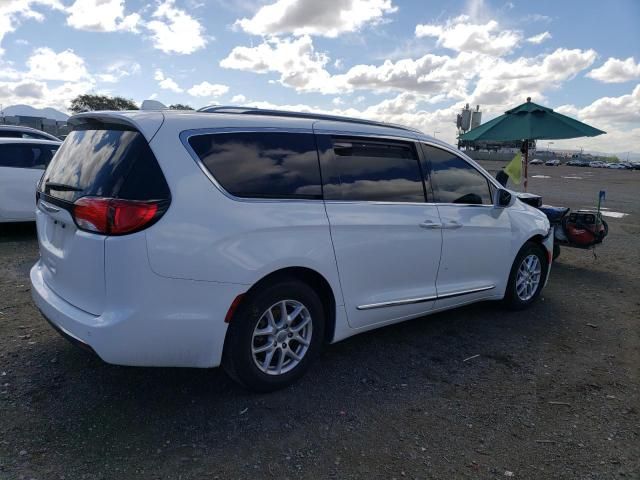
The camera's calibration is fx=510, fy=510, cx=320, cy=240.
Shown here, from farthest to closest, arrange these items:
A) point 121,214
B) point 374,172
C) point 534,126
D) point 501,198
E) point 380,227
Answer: point 534,126, point 501,198, point 374,172, point 380,227, point 121,214

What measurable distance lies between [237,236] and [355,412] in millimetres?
1339

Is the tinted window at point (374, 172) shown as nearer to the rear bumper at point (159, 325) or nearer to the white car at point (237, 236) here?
the white car at point (237, 236)

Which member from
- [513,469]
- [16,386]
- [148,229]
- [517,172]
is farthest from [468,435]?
[517,172]

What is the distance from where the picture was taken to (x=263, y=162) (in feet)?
10.8

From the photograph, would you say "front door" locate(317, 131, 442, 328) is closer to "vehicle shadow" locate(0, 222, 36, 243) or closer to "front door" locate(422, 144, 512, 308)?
"front door" locate(422, 144, 512, 308)

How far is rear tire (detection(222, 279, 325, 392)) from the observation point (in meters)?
3.13

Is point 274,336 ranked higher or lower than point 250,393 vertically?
higher

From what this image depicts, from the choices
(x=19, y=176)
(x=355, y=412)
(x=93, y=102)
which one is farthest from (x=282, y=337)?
(x=93, y=102)

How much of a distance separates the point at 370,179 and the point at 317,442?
1915 mm

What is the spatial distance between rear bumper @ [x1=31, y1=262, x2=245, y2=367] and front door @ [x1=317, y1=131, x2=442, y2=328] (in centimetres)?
97

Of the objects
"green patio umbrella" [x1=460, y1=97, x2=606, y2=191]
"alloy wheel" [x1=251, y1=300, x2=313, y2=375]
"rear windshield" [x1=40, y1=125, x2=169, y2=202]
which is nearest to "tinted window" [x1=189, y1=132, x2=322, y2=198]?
"rear windshield" [x1=40, y1=125, x2=169, y2=202]

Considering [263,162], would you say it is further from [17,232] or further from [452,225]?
[17,232]

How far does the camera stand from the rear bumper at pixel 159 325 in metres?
2.77

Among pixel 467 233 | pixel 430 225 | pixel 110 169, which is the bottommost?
pixel 467 233
